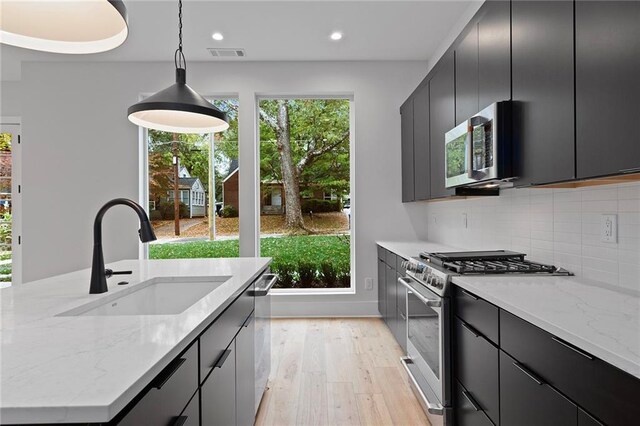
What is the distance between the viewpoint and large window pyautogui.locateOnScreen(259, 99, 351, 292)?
4.27 metres

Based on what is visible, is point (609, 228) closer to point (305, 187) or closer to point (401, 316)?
point (401, 316)

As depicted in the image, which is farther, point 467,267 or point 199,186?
point 199,186

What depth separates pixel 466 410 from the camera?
1664 millimetres

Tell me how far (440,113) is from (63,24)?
2.41 meters

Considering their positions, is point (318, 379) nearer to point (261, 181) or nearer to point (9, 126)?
point (261, 181)

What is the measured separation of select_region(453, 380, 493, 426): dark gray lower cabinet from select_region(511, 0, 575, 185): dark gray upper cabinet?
104 cm

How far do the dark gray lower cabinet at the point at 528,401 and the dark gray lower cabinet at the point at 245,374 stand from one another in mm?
1087

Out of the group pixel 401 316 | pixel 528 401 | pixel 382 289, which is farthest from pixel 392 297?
pixel 528 401

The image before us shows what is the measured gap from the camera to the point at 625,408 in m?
0.78

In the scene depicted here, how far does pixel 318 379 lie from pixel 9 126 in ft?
16.0

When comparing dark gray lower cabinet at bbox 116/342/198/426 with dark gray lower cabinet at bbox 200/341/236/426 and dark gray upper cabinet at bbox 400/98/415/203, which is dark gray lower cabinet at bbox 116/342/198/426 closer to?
dark gray lower cabinet at bbox 200/341/236/426

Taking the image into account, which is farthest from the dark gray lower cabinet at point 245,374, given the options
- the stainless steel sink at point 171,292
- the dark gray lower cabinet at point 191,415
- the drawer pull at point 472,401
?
the drawer pull at point 472,401

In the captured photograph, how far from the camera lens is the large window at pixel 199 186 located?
4211mm

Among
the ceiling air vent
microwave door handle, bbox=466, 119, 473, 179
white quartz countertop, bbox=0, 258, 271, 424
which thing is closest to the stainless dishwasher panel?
white quartz countertop, bbox=0, 258, 271, 424
